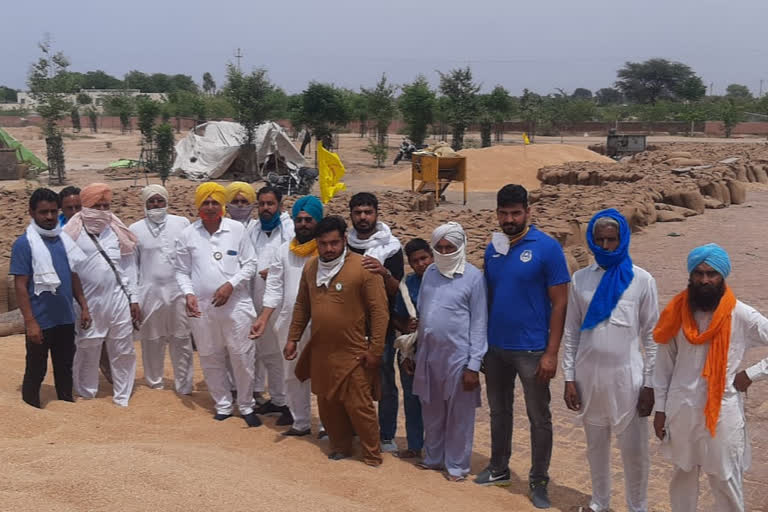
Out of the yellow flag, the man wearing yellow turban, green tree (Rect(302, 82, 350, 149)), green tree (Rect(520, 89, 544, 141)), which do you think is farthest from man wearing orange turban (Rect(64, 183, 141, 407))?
green tree (Rect(520, 89, 544, 141))

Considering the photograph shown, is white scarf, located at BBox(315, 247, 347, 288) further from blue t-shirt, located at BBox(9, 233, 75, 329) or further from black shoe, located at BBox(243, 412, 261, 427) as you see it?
blue t-shirt, located at BBox(9, 233, 75, 329)

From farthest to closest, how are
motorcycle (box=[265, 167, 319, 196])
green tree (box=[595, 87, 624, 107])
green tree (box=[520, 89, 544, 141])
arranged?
green tree (box=[595, 87, 624, 107]) < green tree (box=[520, 89, 544, 141]) < motorcycle (box=[265, 167, 319, 196])

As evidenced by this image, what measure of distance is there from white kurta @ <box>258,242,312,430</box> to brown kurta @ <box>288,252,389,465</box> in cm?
30

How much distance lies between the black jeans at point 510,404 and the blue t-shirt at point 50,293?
8.43 ft

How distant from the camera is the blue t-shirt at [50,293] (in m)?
4.39

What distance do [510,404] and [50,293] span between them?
2784 mm

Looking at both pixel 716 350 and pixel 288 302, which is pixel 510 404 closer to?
pixel 716 350

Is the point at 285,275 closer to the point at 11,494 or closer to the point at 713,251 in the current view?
the point at 11,494

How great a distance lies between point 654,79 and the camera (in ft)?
247

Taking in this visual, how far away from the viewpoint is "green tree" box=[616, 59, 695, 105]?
73.9 m

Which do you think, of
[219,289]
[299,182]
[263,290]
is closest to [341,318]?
[219,289]

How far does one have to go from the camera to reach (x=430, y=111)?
31.8 meters

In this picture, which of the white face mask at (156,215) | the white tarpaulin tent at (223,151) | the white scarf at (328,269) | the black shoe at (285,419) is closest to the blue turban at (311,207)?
the white scarf at (328,269)

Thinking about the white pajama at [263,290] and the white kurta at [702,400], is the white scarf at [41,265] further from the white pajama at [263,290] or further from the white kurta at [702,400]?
the white kurta at [702,400]
